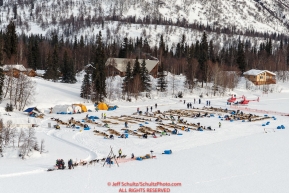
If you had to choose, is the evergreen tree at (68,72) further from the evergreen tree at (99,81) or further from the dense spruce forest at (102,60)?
the evergreen tree at (99,81)

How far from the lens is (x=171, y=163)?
66.3ft

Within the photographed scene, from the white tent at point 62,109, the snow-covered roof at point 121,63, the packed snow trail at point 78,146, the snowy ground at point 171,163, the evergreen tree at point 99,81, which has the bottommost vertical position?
the packed snow trail at point 78,146

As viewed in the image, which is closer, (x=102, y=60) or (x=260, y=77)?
(x=102, y=60)

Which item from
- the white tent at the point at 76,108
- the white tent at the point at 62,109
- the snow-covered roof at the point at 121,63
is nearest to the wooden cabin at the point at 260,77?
the snow-covered roof at the point at 121,63

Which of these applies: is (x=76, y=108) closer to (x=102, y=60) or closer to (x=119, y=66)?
(x=102, y=60)

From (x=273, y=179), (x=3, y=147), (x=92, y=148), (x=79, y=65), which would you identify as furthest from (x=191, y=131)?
(x=79, y=65)

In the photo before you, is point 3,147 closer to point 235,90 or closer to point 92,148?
point 92,148

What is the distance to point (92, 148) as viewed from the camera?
23922 mm

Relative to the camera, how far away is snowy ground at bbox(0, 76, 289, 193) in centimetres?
1611

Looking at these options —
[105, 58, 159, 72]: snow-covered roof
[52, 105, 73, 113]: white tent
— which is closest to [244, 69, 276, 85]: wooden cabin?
[105, 58, 159, 72]: snow-covered roof

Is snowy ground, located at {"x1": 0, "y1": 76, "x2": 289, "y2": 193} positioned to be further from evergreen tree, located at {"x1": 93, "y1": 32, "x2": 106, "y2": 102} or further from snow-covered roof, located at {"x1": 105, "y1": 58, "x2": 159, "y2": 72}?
snow-covered roof, located at {"x1": 105, "y1": 58, "x2": 159, "y2": 72}

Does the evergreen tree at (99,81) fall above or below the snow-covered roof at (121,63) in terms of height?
below

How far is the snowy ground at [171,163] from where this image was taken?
634 inches

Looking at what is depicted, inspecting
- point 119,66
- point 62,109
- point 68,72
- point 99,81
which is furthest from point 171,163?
point 119,66
